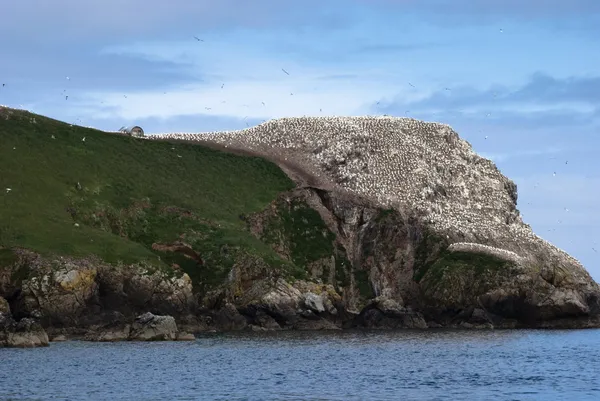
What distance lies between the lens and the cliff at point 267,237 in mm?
127625

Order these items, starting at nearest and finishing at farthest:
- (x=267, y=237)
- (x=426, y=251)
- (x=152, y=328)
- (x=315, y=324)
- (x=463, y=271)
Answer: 1. (x=152, y=328)
2. (x=315, y=324)
3. (x=463, y=271)
4. (x=267, y=237)
5. (x=426, y=251)

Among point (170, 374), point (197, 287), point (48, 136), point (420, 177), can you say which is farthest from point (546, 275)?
point (170, 374)

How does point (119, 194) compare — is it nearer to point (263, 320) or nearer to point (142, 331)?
point (263, 320)

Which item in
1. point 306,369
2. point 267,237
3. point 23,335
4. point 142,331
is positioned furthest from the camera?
point 267,237

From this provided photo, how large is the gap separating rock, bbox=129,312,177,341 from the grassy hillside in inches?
571

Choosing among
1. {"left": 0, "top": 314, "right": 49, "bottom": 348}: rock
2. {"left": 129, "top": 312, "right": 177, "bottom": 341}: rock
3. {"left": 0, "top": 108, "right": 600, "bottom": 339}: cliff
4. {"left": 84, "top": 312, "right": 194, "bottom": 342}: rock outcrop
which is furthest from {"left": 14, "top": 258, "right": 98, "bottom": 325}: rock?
{"left": 0, "top": 314, "right": 49, "bottom": 348}: rock

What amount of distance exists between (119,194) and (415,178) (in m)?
53.6

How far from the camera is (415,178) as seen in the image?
186500 millimetres

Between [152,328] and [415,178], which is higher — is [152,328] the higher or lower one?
the lower one

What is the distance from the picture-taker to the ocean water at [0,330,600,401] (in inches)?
2815

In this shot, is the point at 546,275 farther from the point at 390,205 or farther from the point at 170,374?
the point at 170,374

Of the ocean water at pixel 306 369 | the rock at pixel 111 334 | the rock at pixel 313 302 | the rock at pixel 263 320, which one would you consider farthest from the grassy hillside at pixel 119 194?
the ocean water at pixel 306 369

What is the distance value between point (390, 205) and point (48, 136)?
53335 mm

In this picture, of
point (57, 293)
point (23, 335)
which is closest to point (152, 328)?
point (57, 293)
